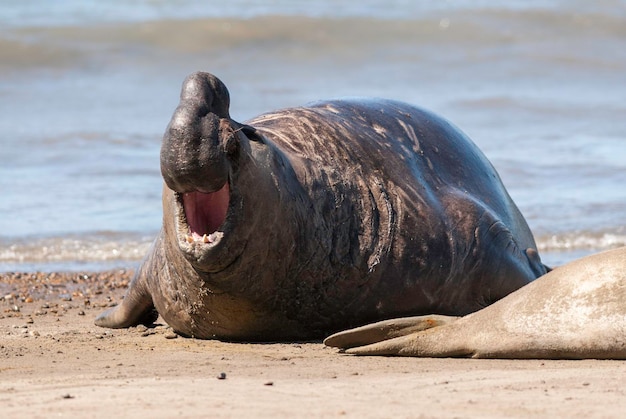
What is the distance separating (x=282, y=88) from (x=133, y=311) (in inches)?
518

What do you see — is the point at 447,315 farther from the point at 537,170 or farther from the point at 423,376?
the point at 537,170

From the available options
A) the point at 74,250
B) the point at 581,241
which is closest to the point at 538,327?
the point at 581,241

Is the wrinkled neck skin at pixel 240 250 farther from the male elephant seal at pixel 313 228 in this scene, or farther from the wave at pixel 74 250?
the wave at pixel 74 250

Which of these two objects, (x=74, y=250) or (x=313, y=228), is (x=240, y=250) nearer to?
(x=313, y=228)

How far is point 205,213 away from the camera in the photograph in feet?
18.2

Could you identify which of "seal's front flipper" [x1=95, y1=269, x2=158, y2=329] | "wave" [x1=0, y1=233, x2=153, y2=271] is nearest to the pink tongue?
"seal's front flipper" [x1=95, y1=269, x2=158, y2=329]

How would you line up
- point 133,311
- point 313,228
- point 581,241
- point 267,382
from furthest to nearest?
point 581,241, point 133,311, point 313,228, point 267,382

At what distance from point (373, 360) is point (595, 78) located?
Result: 52.8 feet

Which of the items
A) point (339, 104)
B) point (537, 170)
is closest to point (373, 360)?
point (339, 104)

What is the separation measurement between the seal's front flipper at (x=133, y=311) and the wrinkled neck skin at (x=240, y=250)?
0.50m

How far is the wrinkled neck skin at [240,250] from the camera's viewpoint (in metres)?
5.48

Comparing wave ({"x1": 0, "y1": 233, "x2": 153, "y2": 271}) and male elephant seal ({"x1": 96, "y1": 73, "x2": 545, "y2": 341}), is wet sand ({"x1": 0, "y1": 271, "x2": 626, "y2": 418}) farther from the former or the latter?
wave ({"x1": 0, "y1": 233, "x2": 153, "y2": 271})

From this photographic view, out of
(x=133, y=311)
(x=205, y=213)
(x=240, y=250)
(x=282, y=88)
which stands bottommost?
(x=133, y=311)

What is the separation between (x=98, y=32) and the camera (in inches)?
938
